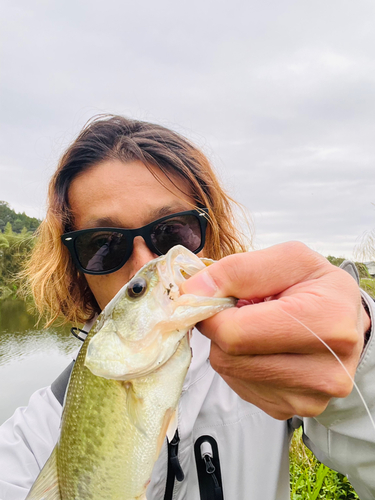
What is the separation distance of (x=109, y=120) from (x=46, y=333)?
59.9 ft

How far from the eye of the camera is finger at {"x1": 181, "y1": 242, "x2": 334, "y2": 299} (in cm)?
99

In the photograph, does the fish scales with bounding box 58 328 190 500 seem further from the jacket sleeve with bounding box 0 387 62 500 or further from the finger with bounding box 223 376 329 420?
the jacket sleeve with bounding box 0 387 62 500

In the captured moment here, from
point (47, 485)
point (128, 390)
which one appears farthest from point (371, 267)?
point (47, 485)

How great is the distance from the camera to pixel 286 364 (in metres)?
0.96

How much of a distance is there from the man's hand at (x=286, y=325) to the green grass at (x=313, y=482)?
318 cm

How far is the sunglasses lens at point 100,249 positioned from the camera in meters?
2.26

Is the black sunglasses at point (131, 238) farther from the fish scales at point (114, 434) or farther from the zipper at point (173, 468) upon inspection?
the zipper at point (173, 468)

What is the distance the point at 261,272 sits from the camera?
993mm

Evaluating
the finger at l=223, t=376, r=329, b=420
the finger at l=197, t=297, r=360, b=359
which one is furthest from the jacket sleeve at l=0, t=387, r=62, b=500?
the finger at l=197, t=297, r=360, b=359

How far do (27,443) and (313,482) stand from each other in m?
3.40

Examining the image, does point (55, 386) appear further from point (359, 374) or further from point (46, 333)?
point (46, 333)

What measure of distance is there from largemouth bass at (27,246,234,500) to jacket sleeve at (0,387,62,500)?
76cm

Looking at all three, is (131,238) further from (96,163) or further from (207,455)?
(207,455)

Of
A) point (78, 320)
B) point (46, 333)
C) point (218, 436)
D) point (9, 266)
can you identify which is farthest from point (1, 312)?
point (218, 436)
